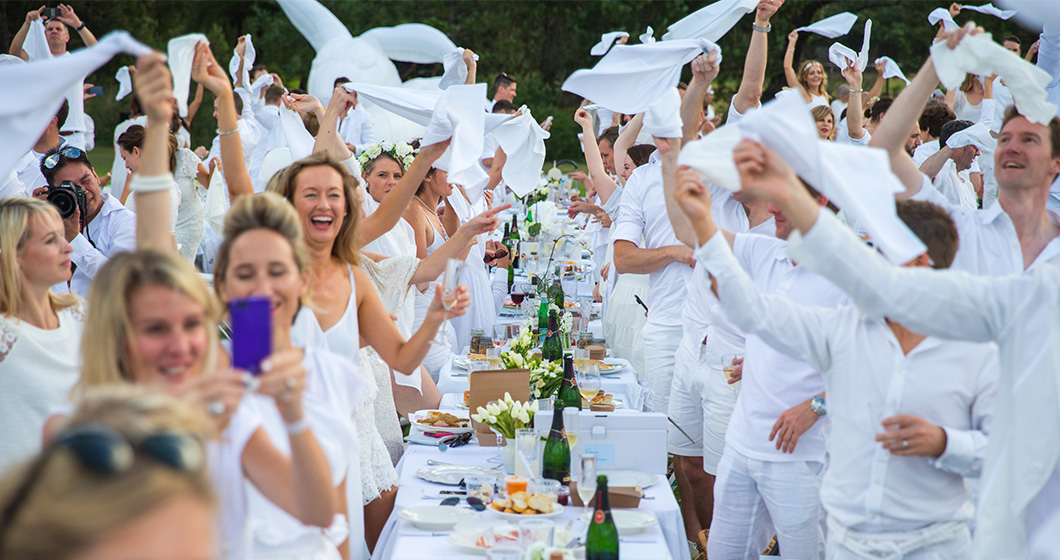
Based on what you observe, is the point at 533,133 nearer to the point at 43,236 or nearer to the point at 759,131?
the point at 43,236

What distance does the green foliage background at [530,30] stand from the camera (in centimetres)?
1891

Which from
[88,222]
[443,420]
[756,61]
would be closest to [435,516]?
[443,420]

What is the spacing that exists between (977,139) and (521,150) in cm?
274

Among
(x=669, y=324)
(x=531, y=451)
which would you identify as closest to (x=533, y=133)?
(x=669, y=324)

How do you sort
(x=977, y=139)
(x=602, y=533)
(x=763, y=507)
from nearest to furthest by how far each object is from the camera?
(x=602, y=533) < (x=763, y=507) < (x=977, y=139)

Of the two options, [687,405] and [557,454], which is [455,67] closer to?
[687,405]

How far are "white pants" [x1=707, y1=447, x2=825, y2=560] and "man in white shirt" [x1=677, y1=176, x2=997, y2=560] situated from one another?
0.67 metres

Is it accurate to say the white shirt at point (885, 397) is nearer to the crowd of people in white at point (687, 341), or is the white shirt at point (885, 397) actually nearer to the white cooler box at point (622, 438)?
the crowd of people in white at point (687, 341)

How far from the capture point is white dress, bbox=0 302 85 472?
2.79m

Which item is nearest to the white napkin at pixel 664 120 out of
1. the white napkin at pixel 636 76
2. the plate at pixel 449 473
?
the white napkin at pixel 636 76

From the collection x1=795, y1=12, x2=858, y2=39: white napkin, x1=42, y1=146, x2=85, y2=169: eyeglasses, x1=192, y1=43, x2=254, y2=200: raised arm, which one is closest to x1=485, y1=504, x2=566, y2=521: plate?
x1=192, y1=43, x2=254, y2=200: raised arm

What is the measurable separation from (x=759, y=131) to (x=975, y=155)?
12.6ft

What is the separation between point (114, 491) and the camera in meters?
1.09

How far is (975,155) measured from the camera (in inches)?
206
